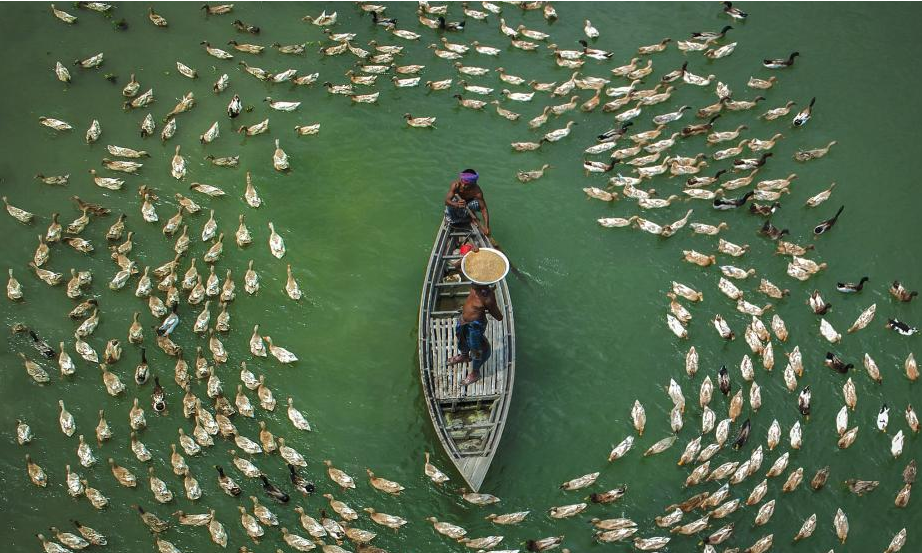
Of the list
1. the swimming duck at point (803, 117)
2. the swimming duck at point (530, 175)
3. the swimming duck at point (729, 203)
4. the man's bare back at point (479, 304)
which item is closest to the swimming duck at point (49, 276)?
the man's bare back at point (479, 304)

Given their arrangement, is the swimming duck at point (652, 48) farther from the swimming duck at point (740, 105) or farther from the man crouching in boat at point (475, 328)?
the man crouching in boat at point (475, 328)

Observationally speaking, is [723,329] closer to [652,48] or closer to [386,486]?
[386,486]

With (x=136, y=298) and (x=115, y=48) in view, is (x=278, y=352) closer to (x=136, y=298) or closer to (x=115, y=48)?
(x=136, y=298)

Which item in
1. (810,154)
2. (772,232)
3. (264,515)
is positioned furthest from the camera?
(810,154)

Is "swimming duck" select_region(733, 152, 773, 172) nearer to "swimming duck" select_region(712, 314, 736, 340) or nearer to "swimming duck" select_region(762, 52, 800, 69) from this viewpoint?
"swimming duck" select_region(762, 52, 800, 69)

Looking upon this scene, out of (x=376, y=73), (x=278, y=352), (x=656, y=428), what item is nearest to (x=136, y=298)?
(x=278, y=352)

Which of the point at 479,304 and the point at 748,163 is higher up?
the point at 479,304

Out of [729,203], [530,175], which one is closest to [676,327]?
[729,203]
